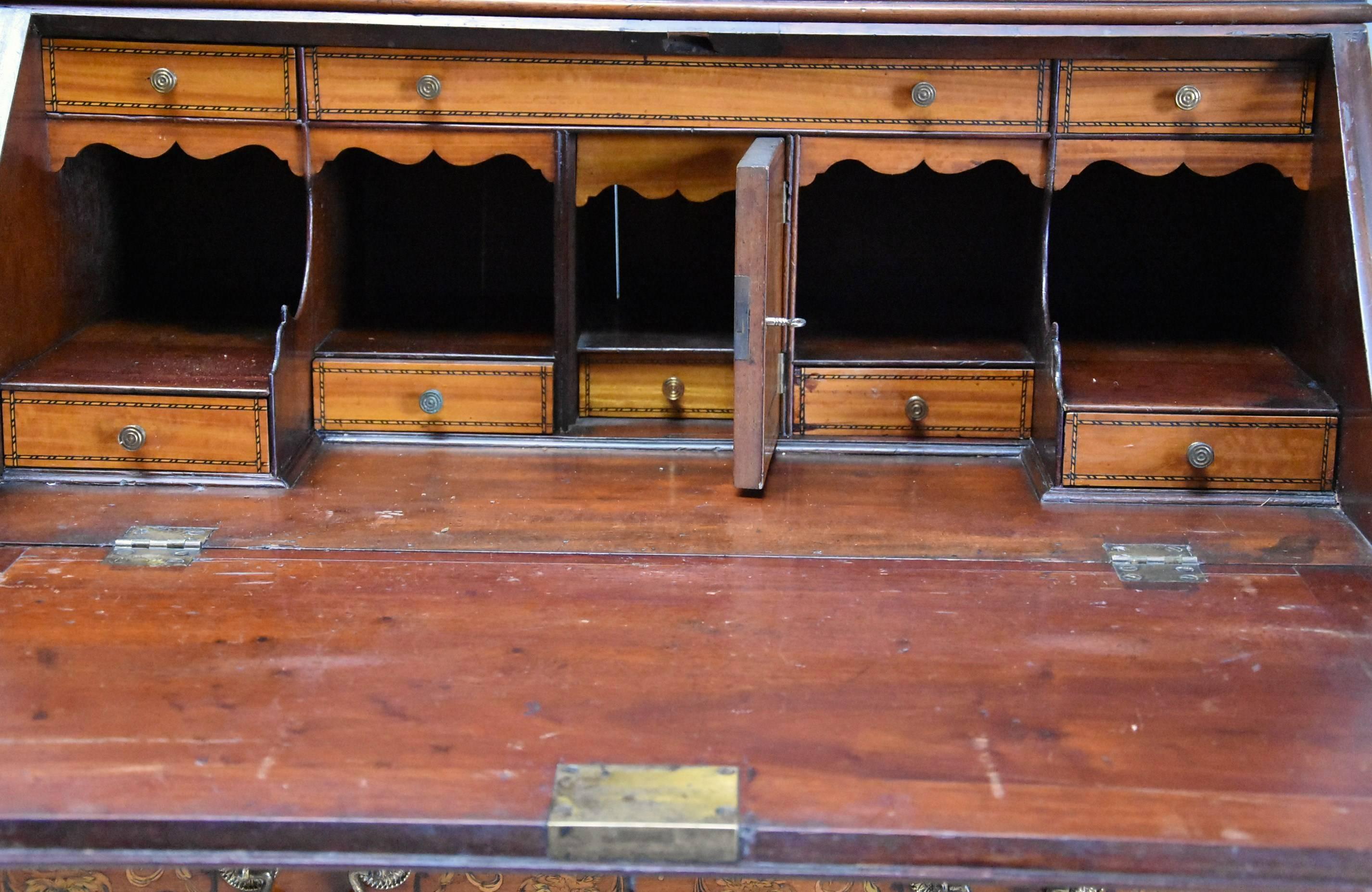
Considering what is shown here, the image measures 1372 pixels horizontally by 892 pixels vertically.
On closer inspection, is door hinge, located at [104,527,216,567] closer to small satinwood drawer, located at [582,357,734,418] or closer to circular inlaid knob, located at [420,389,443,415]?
circular inlaid knob, located at [420,389,443,415]

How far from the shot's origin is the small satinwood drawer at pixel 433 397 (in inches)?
98.7

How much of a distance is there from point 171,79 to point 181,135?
0.09 meters

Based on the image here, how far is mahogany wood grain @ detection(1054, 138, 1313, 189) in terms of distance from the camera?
2.33m

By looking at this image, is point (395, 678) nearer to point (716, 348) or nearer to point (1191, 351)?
point (716, 348)

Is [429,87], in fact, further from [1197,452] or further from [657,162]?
[1197,452]

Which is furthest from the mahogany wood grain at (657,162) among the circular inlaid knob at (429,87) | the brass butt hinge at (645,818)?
the brass butt hinge at (645,818)

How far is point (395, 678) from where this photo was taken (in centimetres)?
173

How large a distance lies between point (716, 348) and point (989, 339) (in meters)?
0.49

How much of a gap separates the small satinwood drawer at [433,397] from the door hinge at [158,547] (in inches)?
16.3

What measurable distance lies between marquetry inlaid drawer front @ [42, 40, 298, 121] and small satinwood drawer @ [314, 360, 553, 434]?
17.2 inches

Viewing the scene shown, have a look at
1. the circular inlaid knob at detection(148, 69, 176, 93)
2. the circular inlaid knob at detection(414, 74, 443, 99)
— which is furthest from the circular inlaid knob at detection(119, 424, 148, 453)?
the circular inlaid knob at detection(414, 74, 443, 99)

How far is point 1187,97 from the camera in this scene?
230 cm

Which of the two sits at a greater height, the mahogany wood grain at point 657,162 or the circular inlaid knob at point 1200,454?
the mahogany wood grain at point 657,162

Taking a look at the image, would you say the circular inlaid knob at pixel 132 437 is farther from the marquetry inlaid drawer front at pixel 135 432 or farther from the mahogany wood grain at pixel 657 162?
the mahogany wood grain at pixel 657 162
